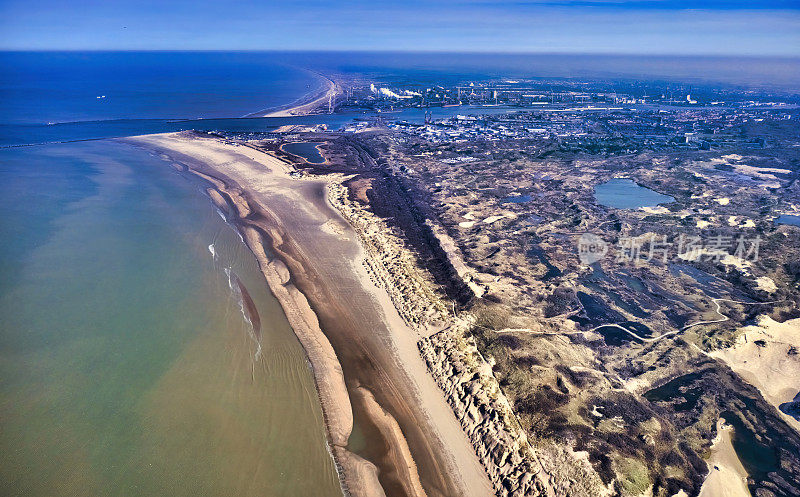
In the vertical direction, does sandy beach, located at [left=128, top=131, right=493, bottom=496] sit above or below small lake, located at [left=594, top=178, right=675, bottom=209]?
below

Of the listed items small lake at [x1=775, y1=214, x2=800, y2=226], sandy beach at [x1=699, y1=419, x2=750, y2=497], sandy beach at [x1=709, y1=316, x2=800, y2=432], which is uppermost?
small lake at [x1=775, y1=214, x2=800, y2=226]

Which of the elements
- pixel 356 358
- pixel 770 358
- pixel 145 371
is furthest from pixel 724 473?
pixel 145 371

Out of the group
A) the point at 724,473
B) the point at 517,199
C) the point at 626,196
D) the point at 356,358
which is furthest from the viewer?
the point at 626,196

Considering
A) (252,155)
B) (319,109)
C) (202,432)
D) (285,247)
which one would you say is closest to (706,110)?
(319,109)

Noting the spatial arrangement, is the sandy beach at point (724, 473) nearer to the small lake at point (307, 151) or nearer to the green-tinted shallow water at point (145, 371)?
the green-tinted shallow water at point (145, 371)

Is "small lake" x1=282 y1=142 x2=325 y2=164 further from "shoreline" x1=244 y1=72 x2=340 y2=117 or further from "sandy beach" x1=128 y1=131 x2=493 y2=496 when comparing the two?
"shoreline" x1=244 y1=72 x2=340 y2=117

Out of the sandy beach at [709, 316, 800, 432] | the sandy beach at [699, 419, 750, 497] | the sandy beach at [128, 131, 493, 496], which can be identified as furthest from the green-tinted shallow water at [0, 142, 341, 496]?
the sandy beach at [709, 316, 800, 432]

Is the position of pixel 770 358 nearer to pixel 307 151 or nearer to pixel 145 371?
pixel 145 371
